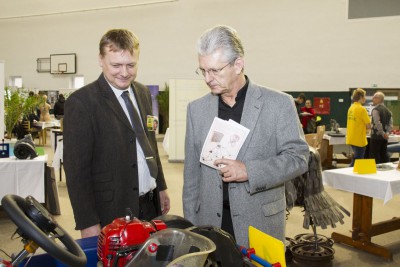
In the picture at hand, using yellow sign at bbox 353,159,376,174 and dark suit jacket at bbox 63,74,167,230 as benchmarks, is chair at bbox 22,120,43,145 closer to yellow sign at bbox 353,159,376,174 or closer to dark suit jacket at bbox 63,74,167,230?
yellow sign at bbox 353,159,376,174

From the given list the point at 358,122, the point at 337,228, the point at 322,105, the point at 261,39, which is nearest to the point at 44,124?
the point at 261,39

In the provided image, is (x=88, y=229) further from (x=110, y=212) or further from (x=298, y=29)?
(x=298, y=29)

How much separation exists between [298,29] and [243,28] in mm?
1680

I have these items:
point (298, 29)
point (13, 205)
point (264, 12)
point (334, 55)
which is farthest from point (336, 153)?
point (13, 205)

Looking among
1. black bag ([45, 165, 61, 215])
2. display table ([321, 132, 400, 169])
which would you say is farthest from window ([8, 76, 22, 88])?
black bag ([45, 165, 61, 215])

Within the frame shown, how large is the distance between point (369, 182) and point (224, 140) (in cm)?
249

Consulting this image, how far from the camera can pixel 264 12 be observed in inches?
502

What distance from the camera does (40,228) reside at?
0.94m

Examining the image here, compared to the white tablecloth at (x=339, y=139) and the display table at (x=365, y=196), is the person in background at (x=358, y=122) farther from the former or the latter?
the display table at (x=365, y=196)

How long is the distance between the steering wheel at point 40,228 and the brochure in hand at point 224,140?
2.33 ft

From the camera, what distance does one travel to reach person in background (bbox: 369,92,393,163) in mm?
7250

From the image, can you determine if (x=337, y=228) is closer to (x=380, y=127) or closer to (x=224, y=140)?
(x=380, y=127)

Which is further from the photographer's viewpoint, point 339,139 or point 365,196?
point 339,139

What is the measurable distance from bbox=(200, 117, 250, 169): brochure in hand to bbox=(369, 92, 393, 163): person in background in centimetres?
629
